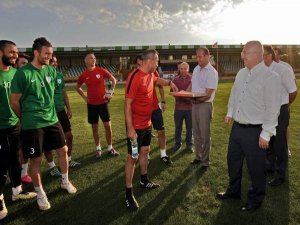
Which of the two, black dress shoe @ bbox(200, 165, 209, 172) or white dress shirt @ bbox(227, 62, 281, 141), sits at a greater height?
white dress shirt @ bbox(227, 62, 281, 141)

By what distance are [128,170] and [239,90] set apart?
221 centimetres

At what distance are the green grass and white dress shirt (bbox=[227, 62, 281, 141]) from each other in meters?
1.34

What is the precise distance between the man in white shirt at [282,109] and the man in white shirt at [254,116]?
1.02 meters

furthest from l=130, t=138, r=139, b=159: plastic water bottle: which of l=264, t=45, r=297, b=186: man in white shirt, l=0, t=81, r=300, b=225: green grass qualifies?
l=264, t=45, r=297, b=186: man in white shirt

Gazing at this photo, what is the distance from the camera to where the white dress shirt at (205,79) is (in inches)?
223

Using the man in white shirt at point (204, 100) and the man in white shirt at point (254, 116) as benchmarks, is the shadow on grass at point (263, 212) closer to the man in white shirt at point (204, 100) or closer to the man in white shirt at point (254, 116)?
the man in white shirt at point (254, 116)

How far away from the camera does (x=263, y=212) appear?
412 cm

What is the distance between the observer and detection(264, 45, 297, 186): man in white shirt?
493 centimetres

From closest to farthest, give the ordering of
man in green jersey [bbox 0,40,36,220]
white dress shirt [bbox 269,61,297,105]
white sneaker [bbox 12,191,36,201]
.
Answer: man in green jersey [bbox 0,40,36,220], white sneaker [bbox 12,191,36,201], white dress shirt [bbox 269,61,297,105]

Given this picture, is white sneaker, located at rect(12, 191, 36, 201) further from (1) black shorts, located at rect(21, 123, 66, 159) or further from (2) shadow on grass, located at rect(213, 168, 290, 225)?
(2) shadow on grass, located at rect(213, 168, 290, 225)

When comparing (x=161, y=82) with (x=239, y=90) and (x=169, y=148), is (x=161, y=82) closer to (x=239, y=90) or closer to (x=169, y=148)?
(x=239, y=90)

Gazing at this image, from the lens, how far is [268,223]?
382cm

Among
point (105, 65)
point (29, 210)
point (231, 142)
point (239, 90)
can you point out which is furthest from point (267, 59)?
point (105, 65)

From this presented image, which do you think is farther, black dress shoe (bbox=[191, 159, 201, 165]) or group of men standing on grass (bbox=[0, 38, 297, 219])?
black dress shoe (bbox=[191, 159, 201, 165])
